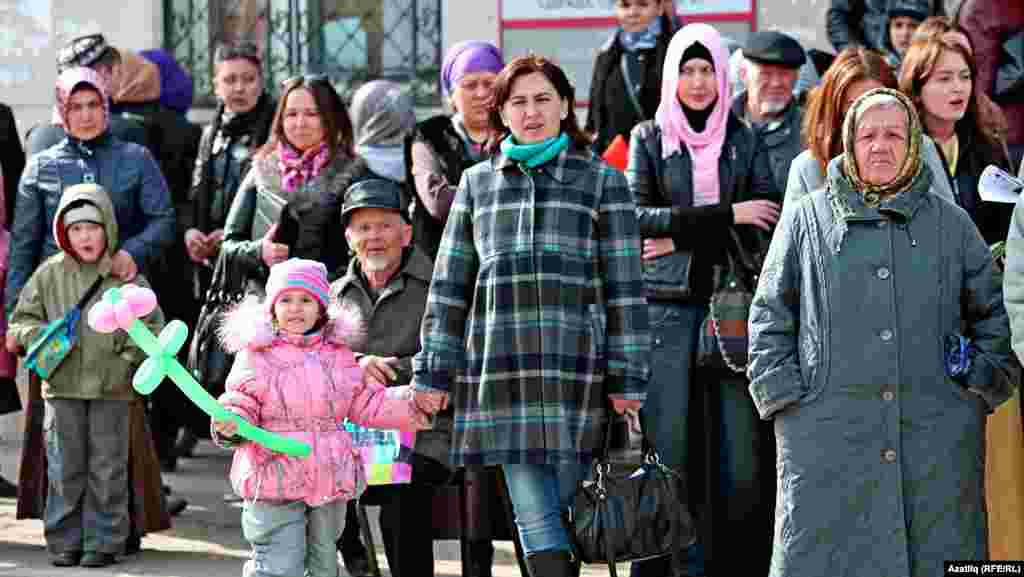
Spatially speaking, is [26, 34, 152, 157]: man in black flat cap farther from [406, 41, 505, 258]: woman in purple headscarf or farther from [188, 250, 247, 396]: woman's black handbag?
[406, 41, 505, 258]: woman in purple headscarf

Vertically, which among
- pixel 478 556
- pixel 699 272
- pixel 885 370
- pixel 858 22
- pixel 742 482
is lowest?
pixel 478 556

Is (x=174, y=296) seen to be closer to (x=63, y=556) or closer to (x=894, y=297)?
(x=63, y=556)

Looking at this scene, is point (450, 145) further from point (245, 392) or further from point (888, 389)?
point (888, 389)

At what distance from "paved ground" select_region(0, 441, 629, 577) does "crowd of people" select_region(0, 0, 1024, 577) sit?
0.53 ft

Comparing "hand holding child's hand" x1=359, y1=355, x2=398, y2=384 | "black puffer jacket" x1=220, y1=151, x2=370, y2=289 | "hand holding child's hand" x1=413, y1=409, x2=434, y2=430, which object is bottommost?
"hand holding child's hand" x1=413, y1=409, x2=434, y2=430

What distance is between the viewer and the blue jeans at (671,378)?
745 cm

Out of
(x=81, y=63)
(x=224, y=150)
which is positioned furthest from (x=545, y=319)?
(x=81, y=63)

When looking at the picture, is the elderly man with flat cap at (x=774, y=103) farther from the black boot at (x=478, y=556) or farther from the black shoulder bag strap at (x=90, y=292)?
the black shoulder bag strap at (x=90, y=292)

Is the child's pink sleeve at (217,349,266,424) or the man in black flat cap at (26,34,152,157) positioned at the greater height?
the man in black flat cap at (26,34,152,157)

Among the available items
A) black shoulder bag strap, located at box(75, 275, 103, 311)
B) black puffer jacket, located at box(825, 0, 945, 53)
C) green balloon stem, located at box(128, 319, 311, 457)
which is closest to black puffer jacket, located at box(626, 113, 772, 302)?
green balloon stem, located at box(128, 319, 311, 457)

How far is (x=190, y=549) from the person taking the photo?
8.66 meters

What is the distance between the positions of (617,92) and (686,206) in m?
1.90

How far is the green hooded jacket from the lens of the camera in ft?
27.2

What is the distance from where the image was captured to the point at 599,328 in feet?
21.8
